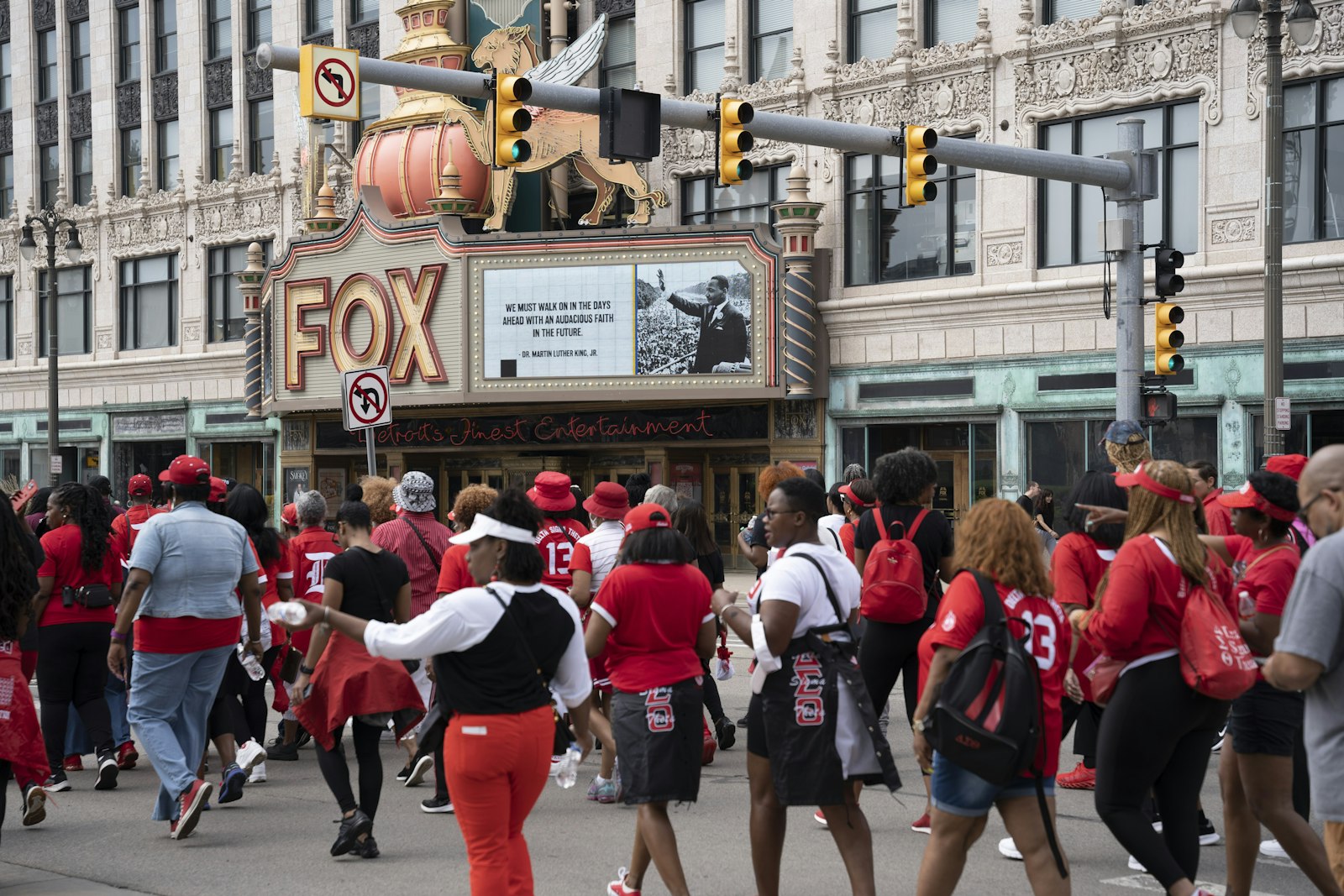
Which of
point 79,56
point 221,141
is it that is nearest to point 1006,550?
point 221,141

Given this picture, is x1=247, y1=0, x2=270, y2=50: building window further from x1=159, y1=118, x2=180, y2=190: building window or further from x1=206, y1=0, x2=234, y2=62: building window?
x1=159, y1=118, x2=180, y2=190: building window

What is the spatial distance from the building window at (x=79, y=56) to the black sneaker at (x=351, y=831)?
1479 inches

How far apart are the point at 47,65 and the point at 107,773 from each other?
37.0m

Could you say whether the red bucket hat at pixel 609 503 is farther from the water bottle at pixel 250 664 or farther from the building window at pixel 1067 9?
the building window at pixel 1067 9

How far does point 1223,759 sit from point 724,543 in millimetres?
22761

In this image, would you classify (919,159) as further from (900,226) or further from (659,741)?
(900,226)

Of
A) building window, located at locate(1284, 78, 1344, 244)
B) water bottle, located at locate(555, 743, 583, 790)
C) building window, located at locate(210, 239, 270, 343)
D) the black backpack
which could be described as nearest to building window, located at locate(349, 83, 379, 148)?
building window, located at locate(210, 239, 270, 343)

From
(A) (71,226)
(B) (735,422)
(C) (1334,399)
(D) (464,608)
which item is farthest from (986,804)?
(A) (71,226)

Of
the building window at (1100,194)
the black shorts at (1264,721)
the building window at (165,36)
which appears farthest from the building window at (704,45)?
the black shorts at (1264,721)

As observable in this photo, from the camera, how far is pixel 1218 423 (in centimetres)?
2233

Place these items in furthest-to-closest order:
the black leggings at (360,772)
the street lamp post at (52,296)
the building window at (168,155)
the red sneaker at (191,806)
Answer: the building window at (168,155)
the street lamp post at (52,296)
the red sneaker at (191,806)
the black leggings at (360,772)

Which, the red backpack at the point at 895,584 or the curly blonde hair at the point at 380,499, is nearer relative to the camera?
the red backpack at the point at 895,584

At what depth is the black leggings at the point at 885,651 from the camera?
857cm

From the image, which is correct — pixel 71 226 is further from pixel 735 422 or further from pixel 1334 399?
pixel 1334 399
